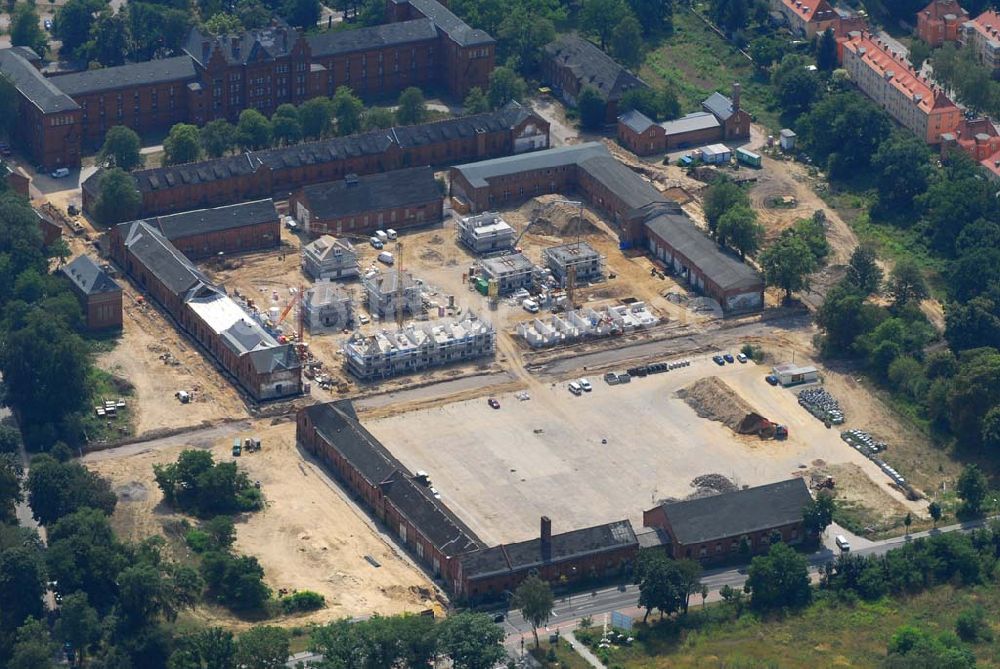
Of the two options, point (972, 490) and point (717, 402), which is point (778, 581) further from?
point (717, 402)

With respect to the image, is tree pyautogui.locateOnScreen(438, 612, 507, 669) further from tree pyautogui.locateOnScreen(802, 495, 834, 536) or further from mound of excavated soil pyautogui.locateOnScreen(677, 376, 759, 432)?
mound of excavated soil pyautogui.locateOnScreen(677, 376, 759, 432)

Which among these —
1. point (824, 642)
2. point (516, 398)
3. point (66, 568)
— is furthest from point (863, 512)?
point (66, 568)

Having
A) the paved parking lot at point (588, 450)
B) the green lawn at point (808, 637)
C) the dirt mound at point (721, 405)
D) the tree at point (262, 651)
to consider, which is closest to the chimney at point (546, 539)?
the paved parking lot at point (588, 450)

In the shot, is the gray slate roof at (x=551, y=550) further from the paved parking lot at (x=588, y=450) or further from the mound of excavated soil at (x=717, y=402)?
the mound of excavated soil at (x=717, y=402)

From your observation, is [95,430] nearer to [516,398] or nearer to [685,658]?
[516,398]

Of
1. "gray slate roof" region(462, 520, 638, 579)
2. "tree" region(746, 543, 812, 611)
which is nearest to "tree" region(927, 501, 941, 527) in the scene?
"tree" region(746, 543, 812, 611)

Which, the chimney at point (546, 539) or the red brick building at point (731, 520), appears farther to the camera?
the red brick building at point (731, 520)
